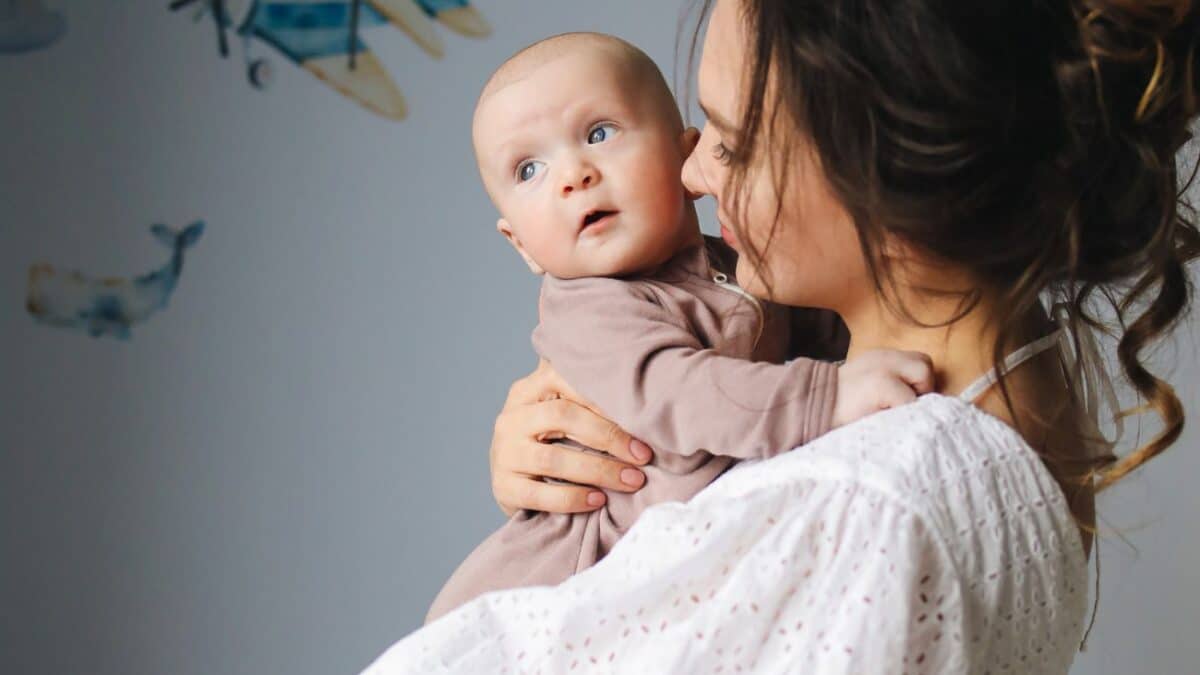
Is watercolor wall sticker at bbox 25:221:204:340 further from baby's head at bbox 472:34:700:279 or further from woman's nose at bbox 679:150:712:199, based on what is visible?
woman's nose at bbox 679:150:712:199

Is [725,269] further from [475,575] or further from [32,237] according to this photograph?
[32,237]

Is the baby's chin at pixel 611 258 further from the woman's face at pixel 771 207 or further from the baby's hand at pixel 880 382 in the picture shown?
the baby's hand at pixel 880 382

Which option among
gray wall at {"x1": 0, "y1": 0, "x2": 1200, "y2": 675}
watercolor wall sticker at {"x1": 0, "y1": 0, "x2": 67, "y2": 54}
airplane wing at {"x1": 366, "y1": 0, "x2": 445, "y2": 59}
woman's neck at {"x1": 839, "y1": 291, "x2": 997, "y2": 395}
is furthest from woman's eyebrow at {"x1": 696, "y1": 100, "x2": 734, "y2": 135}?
watercolor wall sticker at {"x1": 0, "y1": 0, "x2": 67, "y2": 54}

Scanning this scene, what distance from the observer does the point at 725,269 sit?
121cm

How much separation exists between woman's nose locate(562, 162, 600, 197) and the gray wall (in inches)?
53.4

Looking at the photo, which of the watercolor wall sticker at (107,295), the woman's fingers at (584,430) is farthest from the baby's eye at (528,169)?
the watercolor wall sticker at (107,295)

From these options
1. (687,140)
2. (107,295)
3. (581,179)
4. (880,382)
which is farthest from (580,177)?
(107,295)

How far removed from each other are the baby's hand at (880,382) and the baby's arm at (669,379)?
14mm

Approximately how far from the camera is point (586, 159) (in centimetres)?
115

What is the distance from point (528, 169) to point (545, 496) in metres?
0.29

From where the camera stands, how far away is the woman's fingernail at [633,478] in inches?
44.6

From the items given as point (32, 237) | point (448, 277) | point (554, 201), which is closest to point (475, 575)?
point (554, 201)

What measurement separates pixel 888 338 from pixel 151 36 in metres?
1.83

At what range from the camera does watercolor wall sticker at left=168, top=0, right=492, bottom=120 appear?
2457mm
